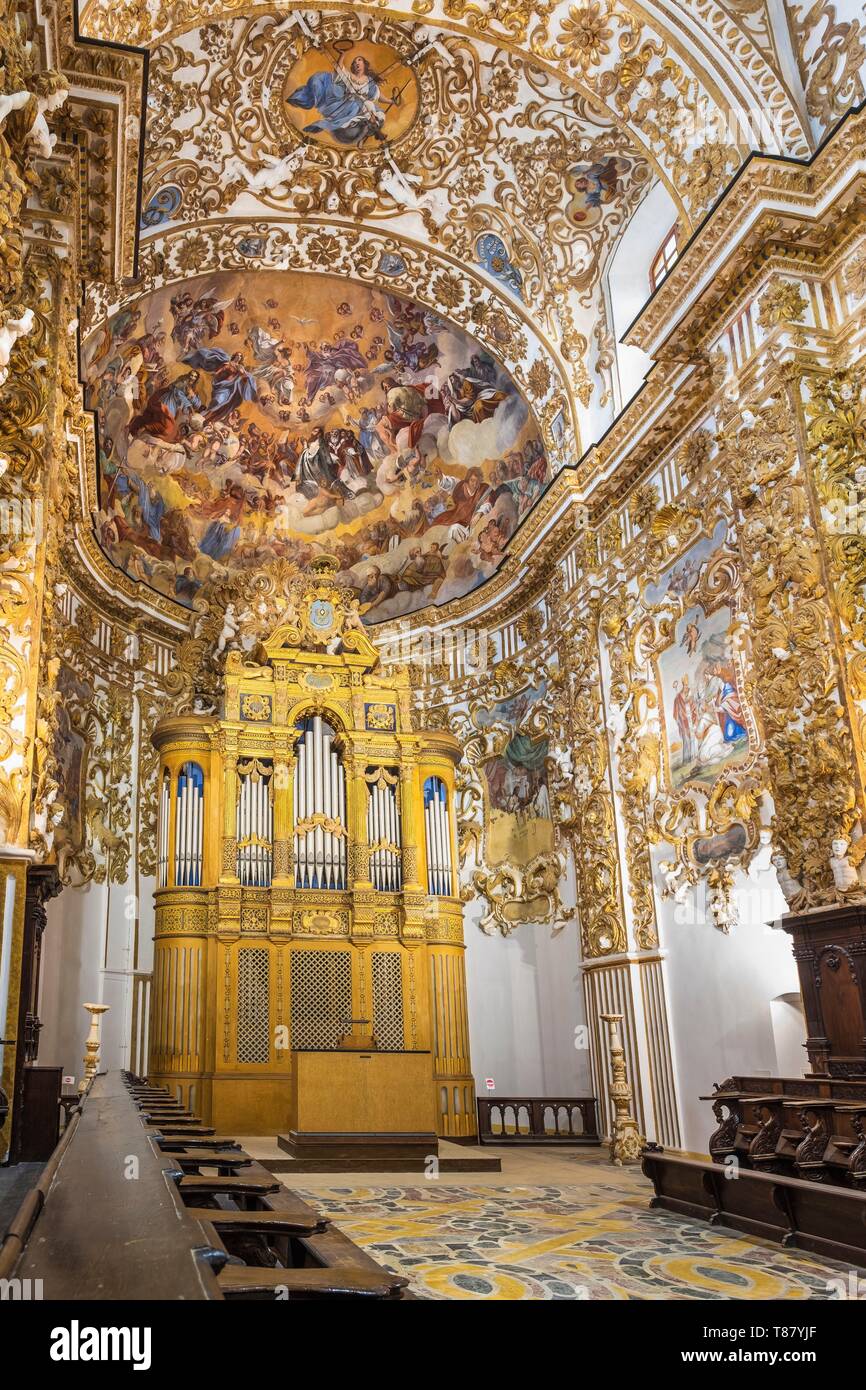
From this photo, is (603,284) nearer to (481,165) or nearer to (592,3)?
(481,165)

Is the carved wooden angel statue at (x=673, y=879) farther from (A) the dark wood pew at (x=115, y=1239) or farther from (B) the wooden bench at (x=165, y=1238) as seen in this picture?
(A) the dark wood pew at (x=115, y=1239)

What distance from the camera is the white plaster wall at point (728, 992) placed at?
11211mm

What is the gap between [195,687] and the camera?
765 inches

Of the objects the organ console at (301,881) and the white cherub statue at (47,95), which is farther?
the organ console at (301,881)

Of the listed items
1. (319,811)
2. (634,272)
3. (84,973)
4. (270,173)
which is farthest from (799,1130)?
(270,173)

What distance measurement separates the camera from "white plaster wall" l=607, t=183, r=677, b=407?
15125 millimetres

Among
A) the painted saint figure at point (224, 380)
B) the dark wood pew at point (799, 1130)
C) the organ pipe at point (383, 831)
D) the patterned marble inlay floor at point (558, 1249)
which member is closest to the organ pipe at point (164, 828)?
the organ pipe at point (383, 831)

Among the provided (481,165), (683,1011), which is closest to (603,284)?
(481,165)

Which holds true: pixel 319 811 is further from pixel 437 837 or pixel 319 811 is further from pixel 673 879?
pixel 673 879

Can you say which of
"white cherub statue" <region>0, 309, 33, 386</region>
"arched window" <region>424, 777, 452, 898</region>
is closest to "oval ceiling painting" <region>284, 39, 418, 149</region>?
"white cherub statue" <region>0, 309, 33, 386</region>

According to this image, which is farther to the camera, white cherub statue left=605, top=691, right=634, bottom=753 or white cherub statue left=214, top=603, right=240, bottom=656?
white cherub statue left=214, top=603, right=240, bottom=656

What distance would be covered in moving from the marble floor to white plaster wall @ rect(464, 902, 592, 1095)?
5.99 metres

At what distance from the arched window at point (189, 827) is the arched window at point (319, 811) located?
154cm

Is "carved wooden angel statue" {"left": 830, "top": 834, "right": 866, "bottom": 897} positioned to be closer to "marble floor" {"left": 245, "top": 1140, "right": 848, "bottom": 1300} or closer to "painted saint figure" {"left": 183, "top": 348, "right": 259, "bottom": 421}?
"marble floor" {"left": 245, "top": 1140, "right": 848, "bottom": 1300}
